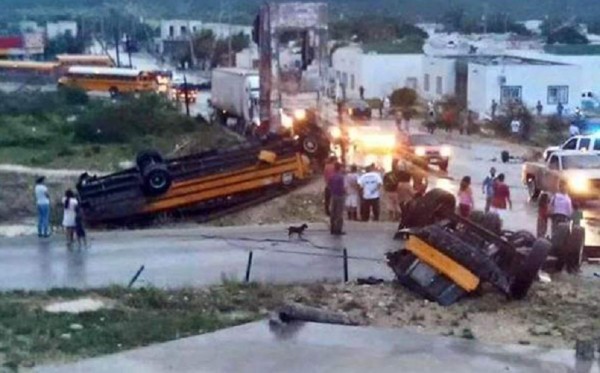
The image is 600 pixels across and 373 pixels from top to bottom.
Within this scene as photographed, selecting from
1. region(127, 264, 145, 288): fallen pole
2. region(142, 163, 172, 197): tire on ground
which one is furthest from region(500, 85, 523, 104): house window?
region(127, 264, 145, 288): fallen pole

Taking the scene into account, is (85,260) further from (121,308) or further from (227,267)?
(121,308)

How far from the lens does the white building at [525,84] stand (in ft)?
211

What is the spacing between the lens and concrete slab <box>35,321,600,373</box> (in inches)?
514

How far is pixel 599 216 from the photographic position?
2814 cm

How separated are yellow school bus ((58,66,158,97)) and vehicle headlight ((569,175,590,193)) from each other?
44930mm

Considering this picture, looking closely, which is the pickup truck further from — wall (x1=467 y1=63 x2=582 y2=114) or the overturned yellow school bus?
wall (x1=467 y1=63 x2=582 y2=114)

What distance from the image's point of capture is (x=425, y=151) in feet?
130

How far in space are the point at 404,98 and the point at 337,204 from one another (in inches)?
1842

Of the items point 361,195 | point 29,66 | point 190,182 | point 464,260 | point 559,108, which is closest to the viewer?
point 464,260

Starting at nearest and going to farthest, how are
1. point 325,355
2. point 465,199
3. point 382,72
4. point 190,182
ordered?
point 325,355, point 465,199, point 190,182, point 382,72

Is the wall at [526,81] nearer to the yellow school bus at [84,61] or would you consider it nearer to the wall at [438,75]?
the wall at [438,75]

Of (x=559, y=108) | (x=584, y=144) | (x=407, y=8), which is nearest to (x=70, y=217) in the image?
(x=584, y=144)

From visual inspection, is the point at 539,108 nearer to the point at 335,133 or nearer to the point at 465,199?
the point at 335,133

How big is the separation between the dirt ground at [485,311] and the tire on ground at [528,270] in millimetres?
136
